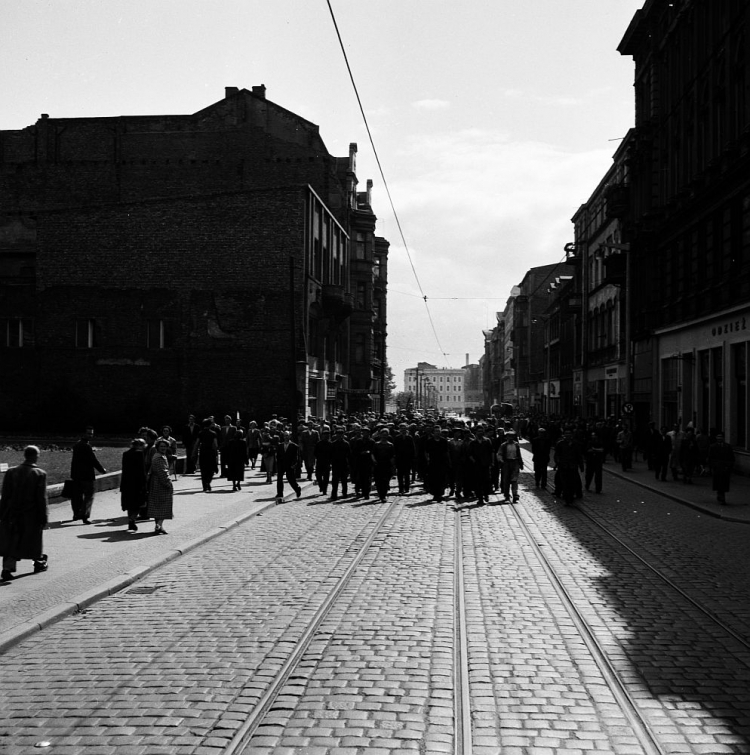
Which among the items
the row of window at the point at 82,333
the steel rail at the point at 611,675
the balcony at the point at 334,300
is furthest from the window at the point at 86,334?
the steel rail at the point at 611,675

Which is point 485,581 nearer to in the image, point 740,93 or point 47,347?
point 740,93

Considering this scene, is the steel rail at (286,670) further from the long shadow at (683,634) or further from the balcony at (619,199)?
the balcony at (619,199)

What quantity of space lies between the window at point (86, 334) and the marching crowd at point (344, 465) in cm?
1745

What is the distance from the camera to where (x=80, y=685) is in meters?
6.67

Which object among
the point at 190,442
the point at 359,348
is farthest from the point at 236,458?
the point at 359,348

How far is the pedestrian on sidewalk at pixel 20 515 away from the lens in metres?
10.6

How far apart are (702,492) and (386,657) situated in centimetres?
1656

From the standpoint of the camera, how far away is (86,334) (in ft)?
142

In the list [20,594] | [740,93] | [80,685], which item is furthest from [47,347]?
[80,685]

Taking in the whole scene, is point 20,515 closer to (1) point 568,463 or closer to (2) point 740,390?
(1) point 568,463

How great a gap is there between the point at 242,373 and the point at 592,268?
26.0 meters

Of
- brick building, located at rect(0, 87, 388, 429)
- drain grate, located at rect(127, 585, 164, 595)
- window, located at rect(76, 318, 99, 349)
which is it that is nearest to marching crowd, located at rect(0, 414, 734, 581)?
drain grate, located at rect(127, 585, 164, 595)

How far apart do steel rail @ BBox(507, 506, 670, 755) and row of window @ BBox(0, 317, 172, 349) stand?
33938 mm

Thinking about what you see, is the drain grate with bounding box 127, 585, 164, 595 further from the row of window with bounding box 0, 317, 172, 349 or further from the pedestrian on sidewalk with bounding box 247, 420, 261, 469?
the row of window with bounding box 0, 317, 172, 349
